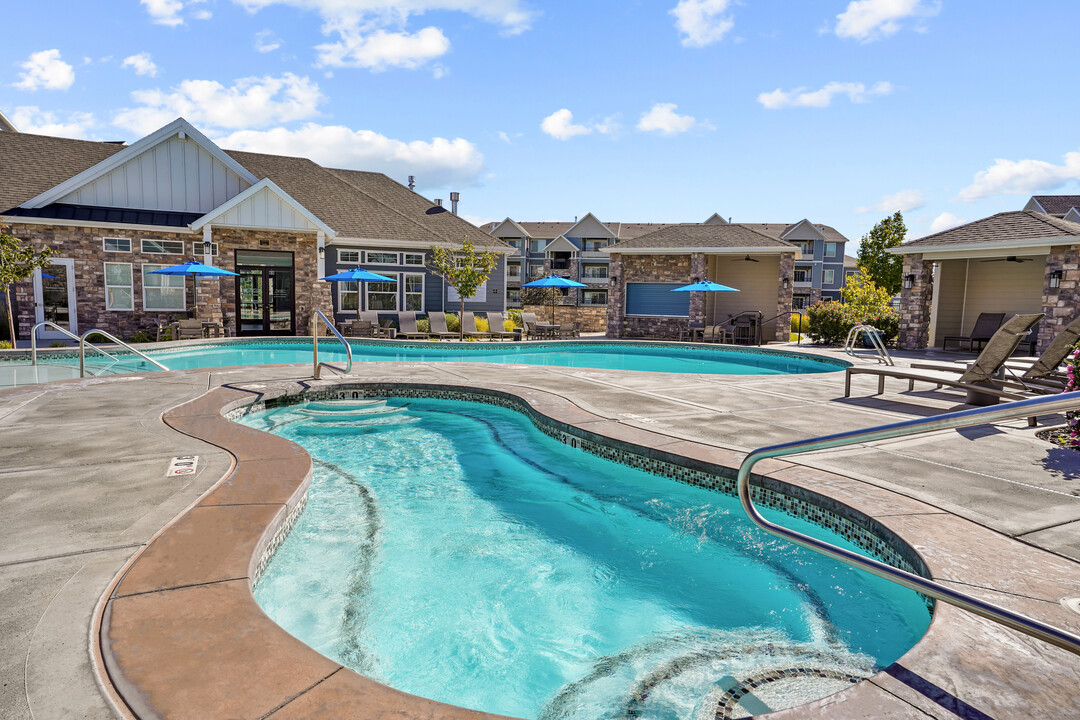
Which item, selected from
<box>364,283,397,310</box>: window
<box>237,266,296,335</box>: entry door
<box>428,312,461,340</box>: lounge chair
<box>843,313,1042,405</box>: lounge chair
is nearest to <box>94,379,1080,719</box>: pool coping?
<box>843,313,1042,405</box>: lounge chair

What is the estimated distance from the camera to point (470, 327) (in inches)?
870

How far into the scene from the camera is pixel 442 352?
17078mm

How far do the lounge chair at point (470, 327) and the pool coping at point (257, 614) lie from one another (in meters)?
16.0

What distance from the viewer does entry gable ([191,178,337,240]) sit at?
18219mm

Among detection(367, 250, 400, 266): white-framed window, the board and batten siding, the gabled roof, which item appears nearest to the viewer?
the gabled roof

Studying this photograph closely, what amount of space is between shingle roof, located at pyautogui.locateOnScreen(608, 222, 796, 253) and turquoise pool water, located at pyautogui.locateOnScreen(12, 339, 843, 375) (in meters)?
6.27

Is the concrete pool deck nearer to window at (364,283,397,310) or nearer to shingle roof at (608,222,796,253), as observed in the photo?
window at (364,283,397,310)

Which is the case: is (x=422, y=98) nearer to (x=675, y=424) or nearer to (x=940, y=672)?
(x=675, y=424)

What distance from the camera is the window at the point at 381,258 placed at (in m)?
22.1

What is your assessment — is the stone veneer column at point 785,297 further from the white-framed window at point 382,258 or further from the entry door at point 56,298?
the entry door at point 56,298

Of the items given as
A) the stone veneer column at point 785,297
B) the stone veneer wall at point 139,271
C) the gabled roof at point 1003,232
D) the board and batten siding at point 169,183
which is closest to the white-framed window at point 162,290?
the stone veneer wall at point 139,271

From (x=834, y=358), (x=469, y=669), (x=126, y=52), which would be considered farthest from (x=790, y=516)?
(x=126, y=52)

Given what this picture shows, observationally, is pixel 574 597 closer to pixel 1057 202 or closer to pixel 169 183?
pixel 169 183

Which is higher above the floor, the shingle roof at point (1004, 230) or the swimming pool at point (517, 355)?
the shingle roof at point (1004, 230)
